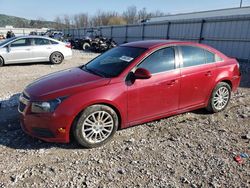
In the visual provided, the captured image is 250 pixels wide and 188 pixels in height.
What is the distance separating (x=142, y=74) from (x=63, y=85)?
126cm

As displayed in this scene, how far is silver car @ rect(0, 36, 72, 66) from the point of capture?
1077cm

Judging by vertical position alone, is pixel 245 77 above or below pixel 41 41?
below

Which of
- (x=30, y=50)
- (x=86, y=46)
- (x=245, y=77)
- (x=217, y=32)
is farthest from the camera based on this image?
(x=86, y=46)

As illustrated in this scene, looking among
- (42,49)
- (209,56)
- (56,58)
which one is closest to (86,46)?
(56,58)

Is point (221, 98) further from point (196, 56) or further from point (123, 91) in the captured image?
point (123, 91)

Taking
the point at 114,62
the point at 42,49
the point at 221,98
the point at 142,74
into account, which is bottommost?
the point at 221,98

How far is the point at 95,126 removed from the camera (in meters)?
3.71

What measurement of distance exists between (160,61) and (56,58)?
8.81 metres

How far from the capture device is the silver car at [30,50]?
35.3 ft

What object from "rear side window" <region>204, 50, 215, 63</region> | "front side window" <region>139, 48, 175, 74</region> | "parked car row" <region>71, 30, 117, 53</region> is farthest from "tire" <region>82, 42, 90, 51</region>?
"front side window" <region>139, 48, 175, 74</region>

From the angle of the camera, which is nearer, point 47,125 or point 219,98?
point 47,125

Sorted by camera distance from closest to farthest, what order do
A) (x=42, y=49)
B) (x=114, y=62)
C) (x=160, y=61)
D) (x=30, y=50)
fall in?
(x=160, y=61)
(x=114, y=62)
(x=30, y=50)
(x=42, y=49)

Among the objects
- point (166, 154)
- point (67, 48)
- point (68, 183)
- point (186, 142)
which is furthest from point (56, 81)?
point (67, 48)

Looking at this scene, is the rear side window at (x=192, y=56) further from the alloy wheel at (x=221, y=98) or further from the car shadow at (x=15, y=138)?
the car shadow at (x=15, y=138)
